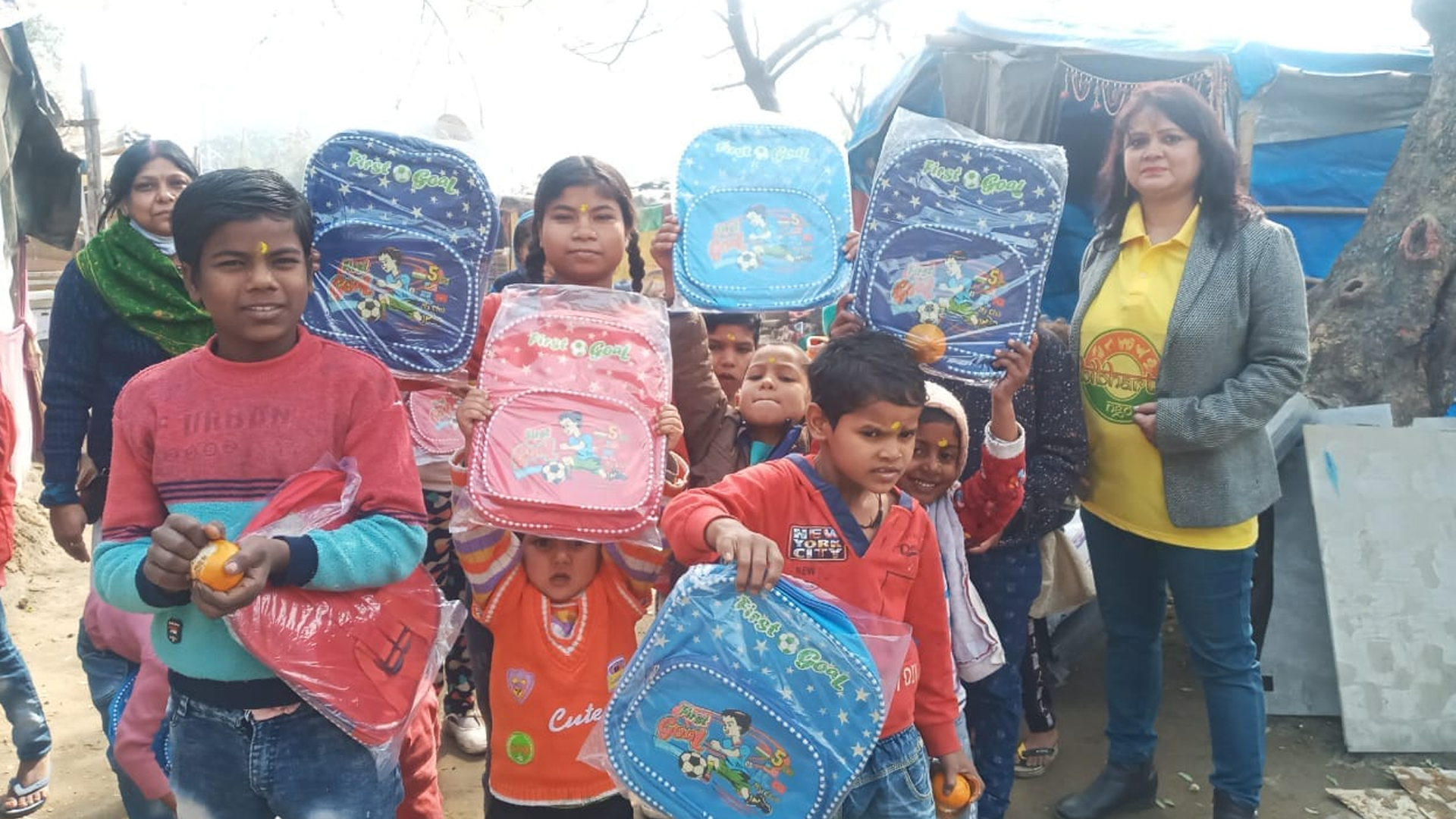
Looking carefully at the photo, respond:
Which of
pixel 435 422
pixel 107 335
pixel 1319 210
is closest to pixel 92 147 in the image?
pixel 107 335

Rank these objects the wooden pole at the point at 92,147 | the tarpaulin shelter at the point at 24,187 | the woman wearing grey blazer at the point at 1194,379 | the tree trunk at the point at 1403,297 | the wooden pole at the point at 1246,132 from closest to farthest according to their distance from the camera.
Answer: the woman wearing grey blazer at the point at 1194,379, the tarpaulin shelter at the point at 24,187, the tree trunk at the point at 1403,297, the wooden pole at the point at 1246,132, the wooden pole at the point at 92,147

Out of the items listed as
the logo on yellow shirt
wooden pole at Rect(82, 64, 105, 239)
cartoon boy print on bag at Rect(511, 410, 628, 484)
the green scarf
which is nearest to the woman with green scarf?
the green scarf

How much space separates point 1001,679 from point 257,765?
1880 millimetres

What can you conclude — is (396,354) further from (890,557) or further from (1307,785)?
(1307,785)

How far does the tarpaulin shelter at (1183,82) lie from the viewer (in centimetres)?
598

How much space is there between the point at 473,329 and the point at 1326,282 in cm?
443

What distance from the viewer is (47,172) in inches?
180

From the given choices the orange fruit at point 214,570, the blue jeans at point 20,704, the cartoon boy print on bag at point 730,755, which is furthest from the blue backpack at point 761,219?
the blue jeans at point 20,704

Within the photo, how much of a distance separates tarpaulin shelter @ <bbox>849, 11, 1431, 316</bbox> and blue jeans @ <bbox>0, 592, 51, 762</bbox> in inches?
194

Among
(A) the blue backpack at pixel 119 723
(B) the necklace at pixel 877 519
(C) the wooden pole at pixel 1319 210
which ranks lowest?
(A) the blue backpack at pixel 119 723

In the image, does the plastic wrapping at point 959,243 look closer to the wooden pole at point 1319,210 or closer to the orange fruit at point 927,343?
the orange fruit at point 927,343

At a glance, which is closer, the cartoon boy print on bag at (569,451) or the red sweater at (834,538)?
the red sweater at (834,538)

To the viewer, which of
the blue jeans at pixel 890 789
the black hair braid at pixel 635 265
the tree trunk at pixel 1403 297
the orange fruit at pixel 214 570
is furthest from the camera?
the tree trunk at pixel 1403 297

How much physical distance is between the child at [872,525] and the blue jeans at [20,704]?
8.33ft
